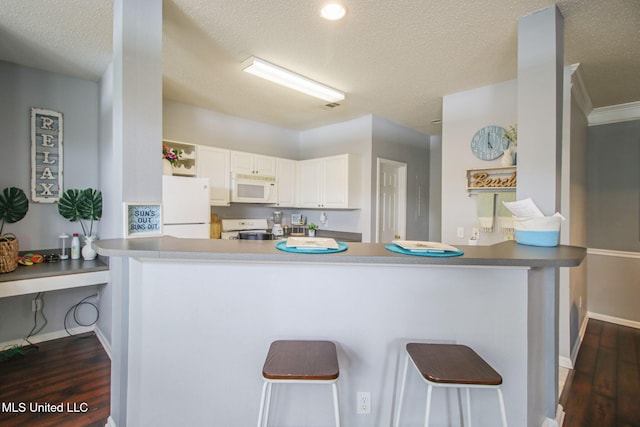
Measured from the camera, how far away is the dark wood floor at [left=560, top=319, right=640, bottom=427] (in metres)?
2.06

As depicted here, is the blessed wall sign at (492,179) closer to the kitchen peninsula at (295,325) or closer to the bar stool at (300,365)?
the kitchen peninsula at (295,325)

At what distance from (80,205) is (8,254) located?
28.4 inches

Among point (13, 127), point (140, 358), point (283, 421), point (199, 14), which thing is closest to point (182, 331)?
point (140, 358)

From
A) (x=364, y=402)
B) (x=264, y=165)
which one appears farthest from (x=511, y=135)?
(x=264, y=165)

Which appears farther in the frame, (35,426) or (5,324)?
(5,324)

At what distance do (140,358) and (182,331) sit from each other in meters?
0.26

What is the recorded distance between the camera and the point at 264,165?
174 inches

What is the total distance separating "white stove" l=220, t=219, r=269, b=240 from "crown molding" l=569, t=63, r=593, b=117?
4.03m

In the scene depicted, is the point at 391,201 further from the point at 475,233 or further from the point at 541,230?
the point at 541,230

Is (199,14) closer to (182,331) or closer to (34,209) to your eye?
(182,331)

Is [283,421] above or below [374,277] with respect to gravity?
below

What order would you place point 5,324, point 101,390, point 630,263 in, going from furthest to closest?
point 630,263 → point 5,324 → point 101,390

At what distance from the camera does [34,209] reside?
2973mm

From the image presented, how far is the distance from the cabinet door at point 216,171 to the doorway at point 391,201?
2168 mm
